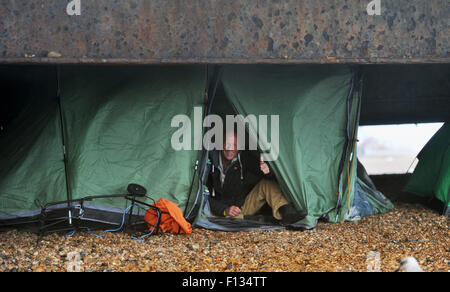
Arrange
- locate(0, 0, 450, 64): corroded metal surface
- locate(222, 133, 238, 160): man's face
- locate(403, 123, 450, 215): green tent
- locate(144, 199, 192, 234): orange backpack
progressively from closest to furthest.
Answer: locate(0, 0, 450, 64): corroded metal surface → locate(144, 199, 192, 234): orange backpack → locate(222, 133, 238, 160): man's face → locate(403, 123, 450, 215): green tent

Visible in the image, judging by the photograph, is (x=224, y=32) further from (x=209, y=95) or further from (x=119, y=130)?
(x=119, y=130)

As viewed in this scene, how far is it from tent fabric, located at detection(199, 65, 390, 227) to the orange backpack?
1113 mm

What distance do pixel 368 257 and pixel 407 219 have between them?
1.66 metres

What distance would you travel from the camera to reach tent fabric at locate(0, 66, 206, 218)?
4.98m

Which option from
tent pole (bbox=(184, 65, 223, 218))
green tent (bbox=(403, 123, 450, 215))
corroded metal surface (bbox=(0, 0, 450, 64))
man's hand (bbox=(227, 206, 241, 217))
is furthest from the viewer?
green tent (bbox=(403, 123, 450, 215))

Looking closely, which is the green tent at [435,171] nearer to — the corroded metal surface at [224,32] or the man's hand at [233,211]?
the corroded metal surface at [224,32]

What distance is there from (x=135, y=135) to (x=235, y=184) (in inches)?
49.0

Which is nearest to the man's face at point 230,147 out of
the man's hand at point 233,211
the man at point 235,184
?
the man at point 235,184

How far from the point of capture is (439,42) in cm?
457

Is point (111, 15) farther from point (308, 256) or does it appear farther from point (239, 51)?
point (308, 256)

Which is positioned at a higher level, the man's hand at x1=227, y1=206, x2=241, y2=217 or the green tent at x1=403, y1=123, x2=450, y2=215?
the green tent at x1=403, y1=123, x2=450, y2=215

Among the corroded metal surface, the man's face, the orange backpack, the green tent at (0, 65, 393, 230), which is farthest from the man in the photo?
the corroded metal surface

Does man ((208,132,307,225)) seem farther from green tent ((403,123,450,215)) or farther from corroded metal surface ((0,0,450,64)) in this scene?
green tent ((403,123,450,215))
